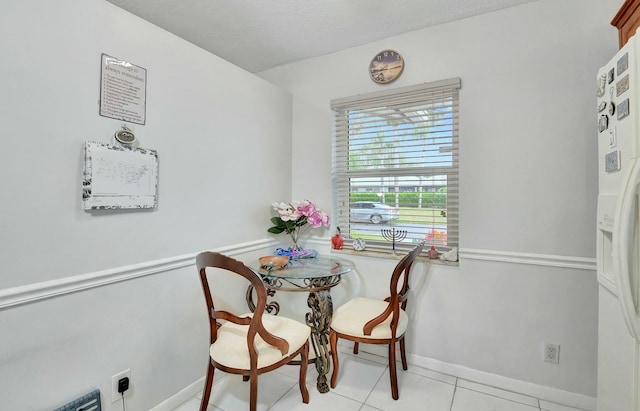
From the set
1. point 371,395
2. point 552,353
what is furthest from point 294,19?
point 552,353

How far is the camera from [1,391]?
3.66ft

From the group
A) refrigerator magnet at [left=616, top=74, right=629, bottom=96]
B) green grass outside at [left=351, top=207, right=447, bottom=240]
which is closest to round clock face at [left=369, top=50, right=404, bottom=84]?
green grass outside at [left=351, top=207, right=447, bottom=240]

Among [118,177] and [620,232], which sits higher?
[118,177]

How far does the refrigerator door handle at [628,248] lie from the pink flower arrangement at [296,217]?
1.65m

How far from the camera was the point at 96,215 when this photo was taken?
54.3 inches

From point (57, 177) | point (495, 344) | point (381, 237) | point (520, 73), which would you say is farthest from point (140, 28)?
point (495, 344)

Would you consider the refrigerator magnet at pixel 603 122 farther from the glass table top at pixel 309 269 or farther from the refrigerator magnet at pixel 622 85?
the glass table top at pixel 309 269

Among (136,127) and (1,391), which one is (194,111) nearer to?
(136,127)

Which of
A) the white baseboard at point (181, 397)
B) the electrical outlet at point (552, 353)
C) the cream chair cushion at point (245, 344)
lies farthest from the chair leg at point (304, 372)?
the electrical outlet at point (552, 353)

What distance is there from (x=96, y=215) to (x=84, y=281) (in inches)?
11.9

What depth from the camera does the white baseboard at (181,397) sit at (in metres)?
1.66

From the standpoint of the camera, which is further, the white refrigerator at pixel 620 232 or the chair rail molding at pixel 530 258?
the chair rail molding at pixel 530 258

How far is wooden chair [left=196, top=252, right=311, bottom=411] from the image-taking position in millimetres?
1367

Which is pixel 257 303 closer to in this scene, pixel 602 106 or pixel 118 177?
pixel 118 177
